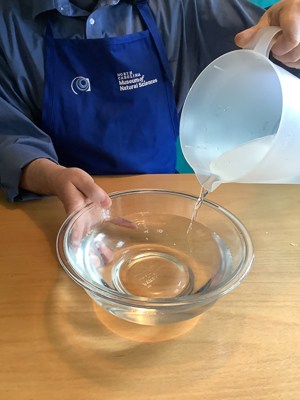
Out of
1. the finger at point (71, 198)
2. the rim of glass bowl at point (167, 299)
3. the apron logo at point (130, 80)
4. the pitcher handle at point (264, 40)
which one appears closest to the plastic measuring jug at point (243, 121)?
the pitcher handle at point (264, 40)

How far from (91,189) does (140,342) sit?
0.29 metres

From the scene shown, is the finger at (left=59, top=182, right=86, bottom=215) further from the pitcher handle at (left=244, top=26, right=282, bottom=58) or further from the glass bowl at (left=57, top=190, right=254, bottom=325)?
the pitcher handle at (left=244, top=26, right=282, bottom=58)

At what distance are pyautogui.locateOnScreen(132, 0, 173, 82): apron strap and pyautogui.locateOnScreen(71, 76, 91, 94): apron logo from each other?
21 cm

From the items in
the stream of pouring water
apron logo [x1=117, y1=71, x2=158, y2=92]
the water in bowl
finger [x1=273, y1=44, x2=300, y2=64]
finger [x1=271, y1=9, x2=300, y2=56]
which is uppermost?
finger [x1=271, y1=9, x2=300, y2=56]

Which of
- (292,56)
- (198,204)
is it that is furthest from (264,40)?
(198,204)

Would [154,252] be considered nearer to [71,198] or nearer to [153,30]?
[71,198]

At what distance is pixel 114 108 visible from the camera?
85 cm

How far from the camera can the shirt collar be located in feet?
2.33

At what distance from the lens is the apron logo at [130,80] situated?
82 centimetres

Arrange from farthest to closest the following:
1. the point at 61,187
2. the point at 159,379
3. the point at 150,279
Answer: the point at 61,187 < the point at 150,279 < the point at 159,379

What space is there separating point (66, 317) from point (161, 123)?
639mm

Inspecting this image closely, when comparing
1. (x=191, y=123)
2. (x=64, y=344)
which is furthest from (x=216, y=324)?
(x=191, y=123)

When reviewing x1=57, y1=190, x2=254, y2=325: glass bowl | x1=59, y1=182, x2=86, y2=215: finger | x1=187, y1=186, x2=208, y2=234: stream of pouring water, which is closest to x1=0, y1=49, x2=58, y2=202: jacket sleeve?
x1=59, y1=182, x2=86, y2=215: finger

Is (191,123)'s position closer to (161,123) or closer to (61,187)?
(61,187)
